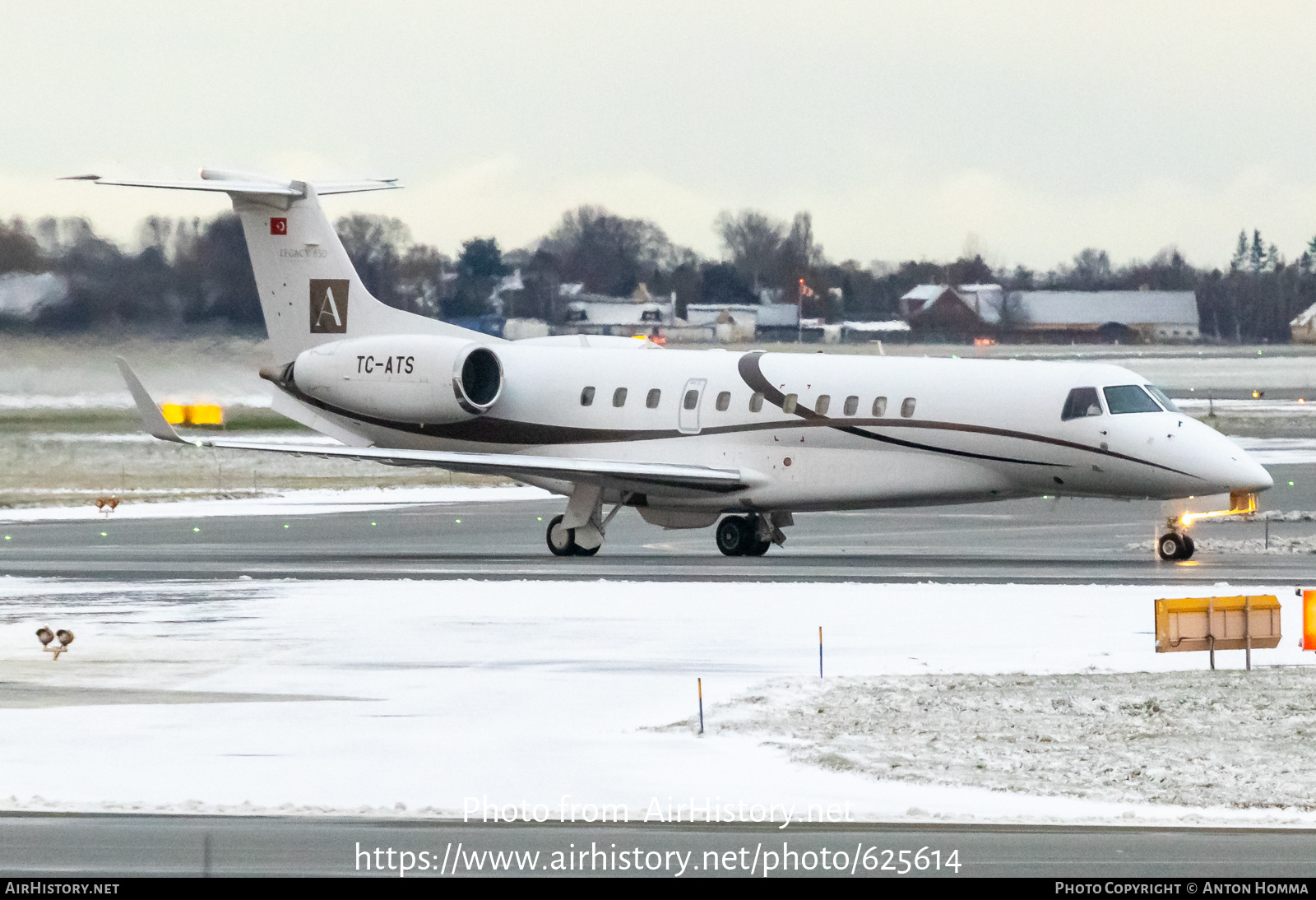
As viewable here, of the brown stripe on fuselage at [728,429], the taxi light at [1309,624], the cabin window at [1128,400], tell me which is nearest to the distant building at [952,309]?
the brown stripe on fuselage at [728,429]

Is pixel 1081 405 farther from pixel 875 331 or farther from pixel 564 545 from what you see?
pixel 875 331

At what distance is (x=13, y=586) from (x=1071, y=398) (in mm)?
15482

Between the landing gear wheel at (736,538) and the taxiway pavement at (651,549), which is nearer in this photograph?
the taxiway pavement at (651,549)

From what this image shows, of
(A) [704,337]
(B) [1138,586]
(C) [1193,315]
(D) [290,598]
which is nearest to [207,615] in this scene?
(D) [290,598]

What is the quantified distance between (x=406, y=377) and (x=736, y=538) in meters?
6.49

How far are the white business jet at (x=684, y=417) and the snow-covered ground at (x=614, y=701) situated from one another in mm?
4495

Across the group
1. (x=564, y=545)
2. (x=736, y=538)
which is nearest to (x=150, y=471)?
(x=564, y=545)

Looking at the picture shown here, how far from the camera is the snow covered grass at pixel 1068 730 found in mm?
A: 13570

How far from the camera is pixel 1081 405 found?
30.2 metres

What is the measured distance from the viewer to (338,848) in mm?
11156

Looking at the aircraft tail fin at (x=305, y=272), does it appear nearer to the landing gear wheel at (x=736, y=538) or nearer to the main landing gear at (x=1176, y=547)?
the landing gear wheel at (x=736, y=538)

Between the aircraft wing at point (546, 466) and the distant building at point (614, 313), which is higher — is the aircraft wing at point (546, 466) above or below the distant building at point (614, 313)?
below

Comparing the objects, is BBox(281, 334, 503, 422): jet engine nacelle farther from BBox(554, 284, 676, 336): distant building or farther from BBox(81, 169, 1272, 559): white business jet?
BBox(554, 284, 676, 336): distant building
